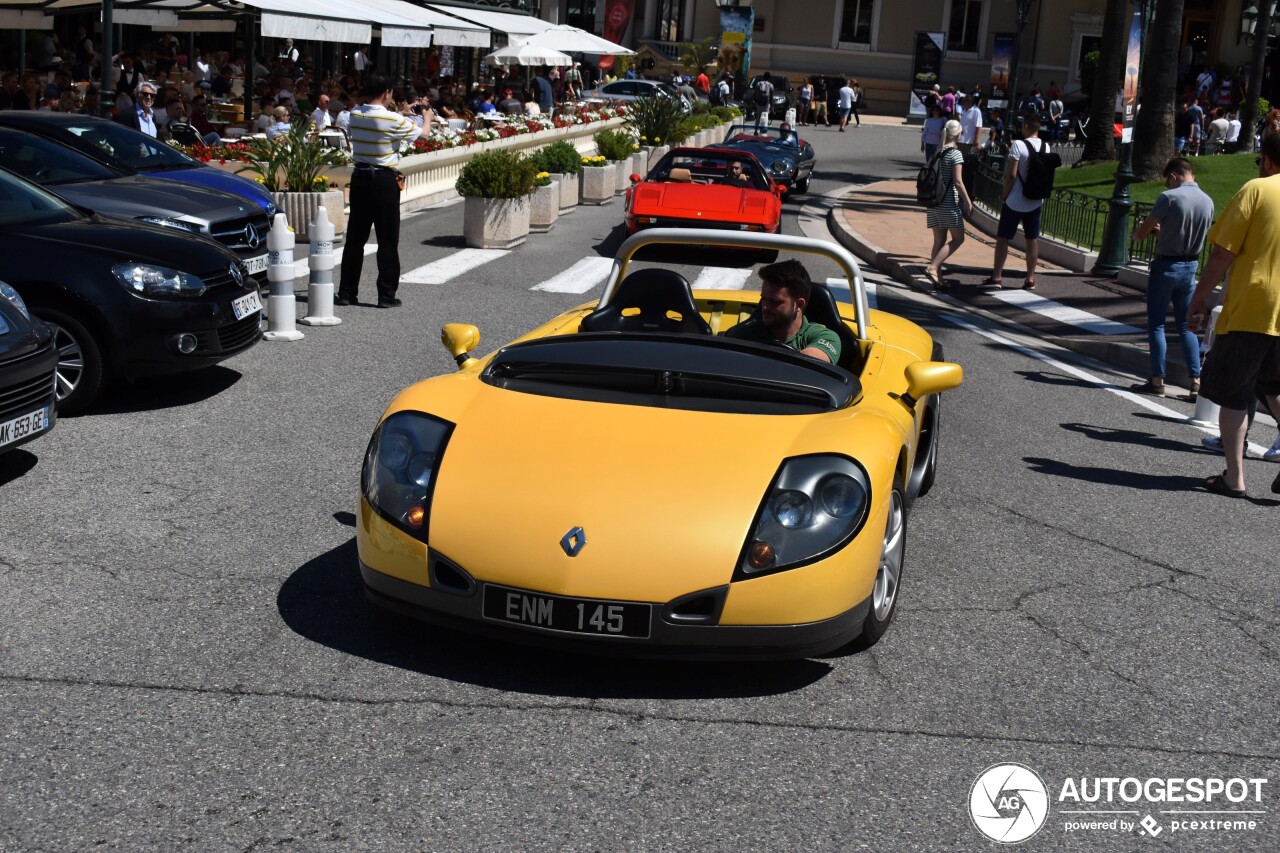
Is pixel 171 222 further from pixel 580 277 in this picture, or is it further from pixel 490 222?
pixel 490 222

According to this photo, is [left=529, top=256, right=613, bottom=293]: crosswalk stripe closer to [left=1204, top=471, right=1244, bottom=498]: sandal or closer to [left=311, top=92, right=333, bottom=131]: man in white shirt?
[left=1204, top=471, right=1244, bottom=498]: sandal

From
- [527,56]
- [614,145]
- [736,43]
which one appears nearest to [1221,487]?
[614,145]

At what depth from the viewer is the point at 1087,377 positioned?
1224cm

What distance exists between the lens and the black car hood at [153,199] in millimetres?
11109

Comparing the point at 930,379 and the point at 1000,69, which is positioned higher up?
the point at 1000,69

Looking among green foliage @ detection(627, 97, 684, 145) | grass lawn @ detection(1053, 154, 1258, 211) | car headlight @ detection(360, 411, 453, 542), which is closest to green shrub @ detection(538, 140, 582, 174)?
grass lawn @ detection(1053, 154, 1258, 211)

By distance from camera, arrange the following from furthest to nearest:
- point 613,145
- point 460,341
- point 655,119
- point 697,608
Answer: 1. point 655,119
2. point 613,145
3. point 460,341
4. point 697,608

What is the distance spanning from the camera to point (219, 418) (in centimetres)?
850

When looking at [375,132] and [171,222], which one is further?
[375,132]

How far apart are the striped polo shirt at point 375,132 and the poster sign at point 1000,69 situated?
34.4 m

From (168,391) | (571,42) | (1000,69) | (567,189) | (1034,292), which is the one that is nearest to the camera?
(168,391)

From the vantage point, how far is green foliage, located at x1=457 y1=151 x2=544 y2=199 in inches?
690

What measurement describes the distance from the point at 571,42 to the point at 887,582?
33513mm

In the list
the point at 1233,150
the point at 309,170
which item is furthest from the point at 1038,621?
the point at 1233,150
